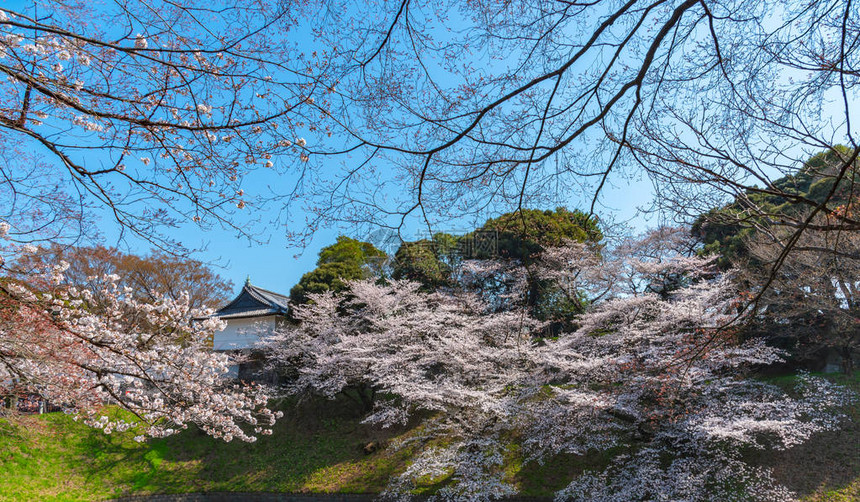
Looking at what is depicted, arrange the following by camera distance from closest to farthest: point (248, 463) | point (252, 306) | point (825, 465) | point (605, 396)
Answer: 1. point (825, 465)
2. point (605, 396)
3. point (248, 463)
4. point (252, 306)

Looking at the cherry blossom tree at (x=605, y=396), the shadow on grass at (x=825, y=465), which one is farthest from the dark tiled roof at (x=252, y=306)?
the shadow on grass at (x=825, y=465)

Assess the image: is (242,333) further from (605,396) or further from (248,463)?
(605,396)

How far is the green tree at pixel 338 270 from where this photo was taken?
14289 millimetres

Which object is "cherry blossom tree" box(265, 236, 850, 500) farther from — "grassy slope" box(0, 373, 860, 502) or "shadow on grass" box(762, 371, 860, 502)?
"grassy slope" box(0, 373, 860, 502)

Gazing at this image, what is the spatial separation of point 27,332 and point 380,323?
8037 mm

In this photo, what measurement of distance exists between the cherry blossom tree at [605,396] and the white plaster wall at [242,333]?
4340 millimetres

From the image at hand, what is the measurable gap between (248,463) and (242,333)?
647cm

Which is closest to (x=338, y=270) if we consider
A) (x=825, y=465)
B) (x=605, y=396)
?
(x=605, y=396)

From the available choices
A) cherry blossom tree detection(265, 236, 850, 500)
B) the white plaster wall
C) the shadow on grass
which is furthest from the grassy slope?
the white plaster wall

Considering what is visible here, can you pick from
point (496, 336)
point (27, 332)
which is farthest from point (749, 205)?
point (496, 336)

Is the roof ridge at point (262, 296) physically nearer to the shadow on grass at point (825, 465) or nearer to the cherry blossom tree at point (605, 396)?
the cherry blossom tree at point (605, 396)

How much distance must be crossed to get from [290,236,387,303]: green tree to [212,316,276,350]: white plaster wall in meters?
1.79

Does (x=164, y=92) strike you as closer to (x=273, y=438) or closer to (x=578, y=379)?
(x=578, y=379)

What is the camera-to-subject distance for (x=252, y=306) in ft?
55.5
